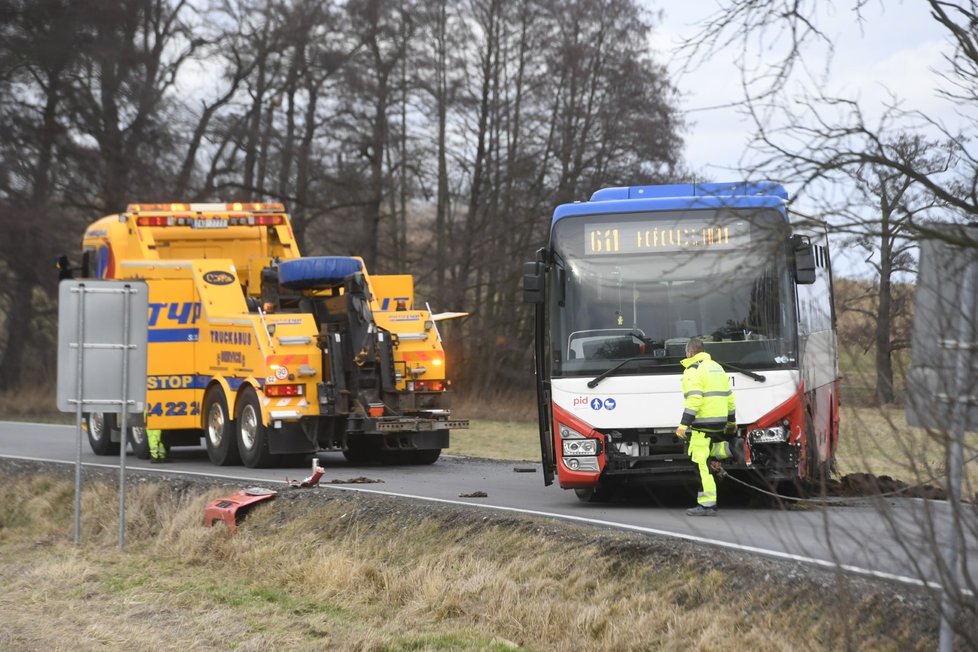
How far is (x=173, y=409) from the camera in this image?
2016 centimetres

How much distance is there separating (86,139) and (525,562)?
31.3m

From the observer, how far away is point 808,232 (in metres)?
6.37

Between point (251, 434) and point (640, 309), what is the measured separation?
24.5ft

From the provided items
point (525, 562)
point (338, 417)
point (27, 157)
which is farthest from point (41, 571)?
point (27, 157)

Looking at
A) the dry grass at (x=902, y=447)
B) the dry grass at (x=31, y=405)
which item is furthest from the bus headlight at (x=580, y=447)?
the dry grass at (x=31, y=405)

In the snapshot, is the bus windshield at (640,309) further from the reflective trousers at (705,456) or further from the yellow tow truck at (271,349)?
the yellow tow truck at (271,349)

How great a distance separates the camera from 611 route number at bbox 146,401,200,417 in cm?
2012

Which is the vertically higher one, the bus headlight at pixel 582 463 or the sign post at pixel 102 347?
the sign post at pixel 102 347

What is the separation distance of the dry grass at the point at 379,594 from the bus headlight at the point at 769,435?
8.31ft

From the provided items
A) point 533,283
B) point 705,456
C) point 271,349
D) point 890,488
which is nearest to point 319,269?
point 271,349

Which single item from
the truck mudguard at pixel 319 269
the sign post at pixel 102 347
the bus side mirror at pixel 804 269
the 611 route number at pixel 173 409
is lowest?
the 611 route number at pixel 173 409

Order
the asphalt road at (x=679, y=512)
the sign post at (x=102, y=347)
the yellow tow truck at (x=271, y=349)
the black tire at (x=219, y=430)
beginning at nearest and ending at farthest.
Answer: the asphalt road at (x=679, y=512)
the sign post at (x=102, y=347)
the yellow tow truck at (x=271, y=349)
the black tire at (x=219, y=430)

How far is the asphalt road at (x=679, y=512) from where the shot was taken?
571 cm

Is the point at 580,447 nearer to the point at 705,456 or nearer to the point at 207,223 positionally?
the point at 705,456
